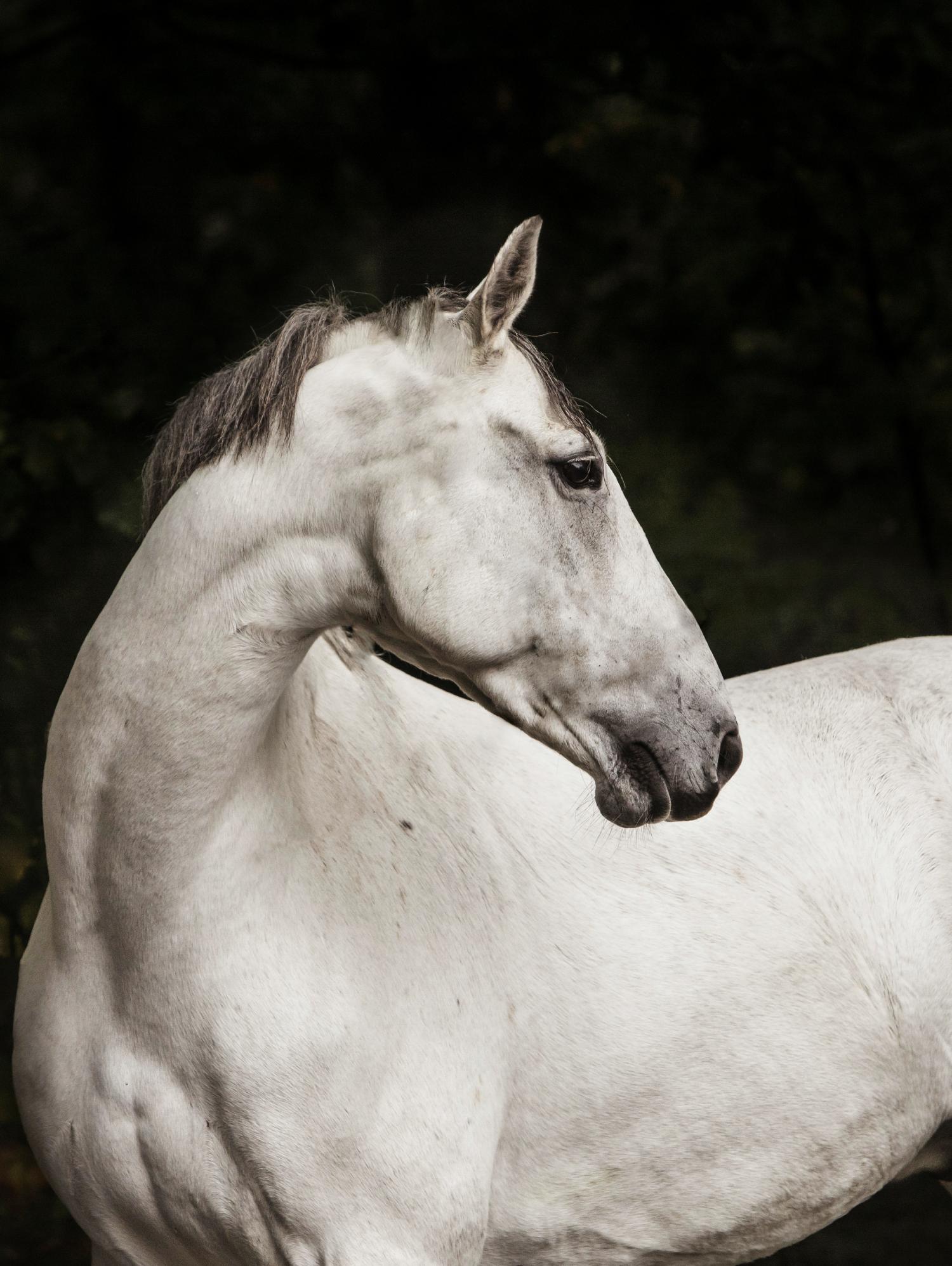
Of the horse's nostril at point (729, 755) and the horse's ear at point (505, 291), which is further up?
the horse's ear at point (505, 291)

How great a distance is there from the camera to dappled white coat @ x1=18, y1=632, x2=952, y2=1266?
1.34 meters

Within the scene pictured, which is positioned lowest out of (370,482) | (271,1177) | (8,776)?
(8,776)

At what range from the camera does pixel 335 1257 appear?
1.33m

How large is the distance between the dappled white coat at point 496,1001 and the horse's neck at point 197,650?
70 mm

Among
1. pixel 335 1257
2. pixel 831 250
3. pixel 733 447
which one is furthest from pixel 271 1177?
pixel 831 250

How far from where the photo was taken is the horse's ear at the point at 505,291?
48.2 inches

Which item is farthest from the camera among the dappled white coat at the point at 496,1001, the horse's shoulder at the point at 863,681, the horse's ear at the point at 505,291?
the horse's shoulder at the point at 863,681

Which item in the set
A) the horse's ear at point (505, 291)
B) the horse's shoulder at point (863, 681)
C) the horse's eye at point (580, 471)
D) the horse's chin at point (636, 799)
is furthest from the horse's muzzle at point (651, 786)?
the horse's shoulder at point (863, 681)

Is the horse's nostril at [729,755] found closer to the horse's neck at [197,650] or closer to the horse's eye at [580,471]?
the horse's eye at [580,471]

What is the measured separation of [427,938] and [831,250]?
2.26 m

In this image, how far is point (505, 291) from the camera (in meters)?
1.25

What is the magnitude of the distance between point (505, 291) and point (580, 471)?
189mm

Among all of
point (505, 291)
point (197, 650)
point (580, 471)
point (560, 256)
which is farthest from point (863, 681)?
point (560, 256)

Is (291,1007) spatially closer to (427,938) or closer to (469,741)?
(427,938)
